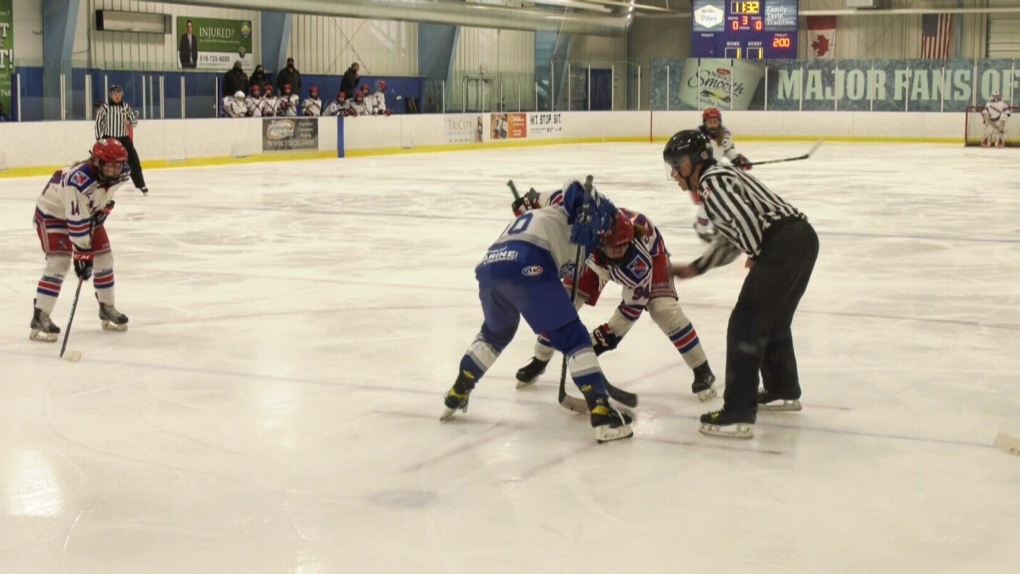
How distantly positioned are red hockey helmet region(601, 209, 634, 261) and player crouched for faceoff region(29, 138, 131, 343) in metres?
2.55

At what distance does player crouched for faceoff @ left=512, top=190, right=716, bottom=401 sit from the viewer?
4730 mm

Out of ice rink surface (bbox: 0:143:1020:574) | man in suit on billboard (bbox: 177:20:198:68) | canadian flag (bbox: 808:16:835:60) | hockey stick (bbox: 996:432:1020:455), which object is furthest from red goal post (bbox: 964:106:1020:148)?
hockey stick (bbox: 996:432:1020:455)

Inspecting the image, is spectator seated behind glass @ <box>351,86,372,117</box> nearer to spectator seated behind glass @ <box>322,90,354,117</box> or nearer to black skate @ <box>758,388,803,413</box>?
spectator seated behind glass @ <box>322,90,354,117</box>

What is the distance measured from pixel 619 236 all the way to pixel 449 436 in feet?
3.00

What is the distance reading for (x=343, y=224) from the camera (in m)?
11.7

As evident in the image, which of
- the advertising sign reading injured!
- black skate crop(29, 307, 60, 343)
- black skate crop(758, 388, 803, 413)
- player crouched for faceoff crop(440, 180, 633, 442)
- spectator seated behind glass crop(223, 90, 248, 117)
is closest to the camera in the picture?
player crouched for faceoff crop(440, 180, 633, 442)

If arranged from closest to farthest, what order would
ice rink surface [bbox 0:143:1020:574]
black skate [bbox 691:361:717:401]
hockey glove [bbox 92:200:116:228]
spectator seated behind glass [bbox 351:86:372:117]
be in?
ice rink surface [bbox 0:143:1020:574], black skate [bbox 691:361:717:401], hockey glove [bbox 92:200:116:228], spectator seated behind glass [bbox 351:86:372:117]

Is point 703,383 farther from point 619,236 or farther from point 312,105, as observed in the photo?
point 312,105

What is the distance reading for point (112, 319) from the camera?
6613 mm

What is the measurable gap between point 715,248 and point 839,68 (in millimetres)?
25268

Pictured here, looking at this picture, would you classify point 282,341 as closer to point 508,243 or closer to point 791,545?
point 508,243

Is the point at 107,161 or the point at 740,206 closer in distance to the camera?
the point at 740,206

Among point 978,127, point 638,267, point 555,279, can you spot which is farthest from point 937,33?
point 555,279

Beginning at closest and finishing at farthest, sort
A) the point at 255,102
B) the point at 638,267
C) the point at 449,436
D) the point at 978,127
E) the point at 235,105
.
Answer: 1. the point at 449,436
2. the point at 638,267
3. the point at 235,105
4. the point at 255,102
5. the point at 978,127
